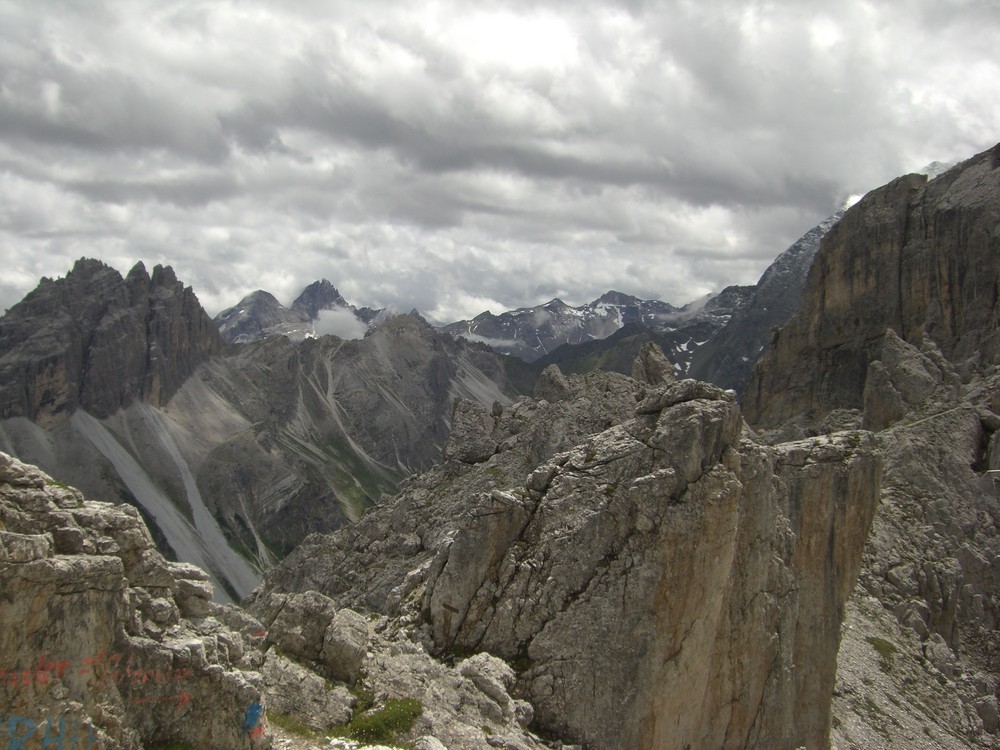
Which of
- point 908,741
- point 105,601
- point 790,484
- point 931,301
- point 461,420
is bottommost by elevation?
point 908,741

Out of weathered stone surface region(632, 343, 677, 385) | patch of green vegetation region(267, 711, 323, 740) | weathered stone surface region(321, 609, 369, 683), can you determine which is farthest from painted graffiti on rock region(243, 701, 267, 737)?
weathered stone surface region(632, 343, 677, 385)

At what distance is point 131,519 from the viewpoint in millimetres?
24516

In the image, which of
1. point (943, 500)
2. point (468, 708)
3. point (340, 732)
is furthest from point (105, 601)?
point (943, 500)

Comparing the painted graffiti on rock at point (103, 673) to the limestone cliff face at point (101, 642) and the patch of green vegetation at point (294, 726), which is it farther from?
the patch of green vegetation at point (294, 726)

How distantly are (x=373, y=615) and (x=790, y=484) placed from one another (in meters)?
25.7

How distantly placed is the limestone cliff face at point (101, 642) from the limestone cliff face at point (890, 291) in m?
111

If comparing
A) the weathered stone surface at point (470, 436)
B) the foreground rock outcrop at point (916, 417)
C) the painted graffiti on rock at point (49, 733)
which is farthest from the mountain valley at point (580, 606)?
the weathered stone surface at point (470, 436)

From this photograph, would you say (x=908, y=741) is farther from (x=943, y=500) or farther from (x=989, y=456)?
(x=989, y=456)

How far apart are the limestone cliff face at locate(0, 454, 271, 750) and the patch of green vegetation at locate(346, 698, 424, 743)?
140 inches

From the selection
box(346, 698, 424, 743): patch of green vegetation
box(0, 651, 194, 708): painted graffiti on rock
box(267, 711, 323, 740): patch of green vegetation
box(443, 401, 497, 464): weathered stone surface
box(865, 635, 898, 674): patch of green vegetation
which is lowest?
box(267, 711, 323, 740): patch of green vegetation

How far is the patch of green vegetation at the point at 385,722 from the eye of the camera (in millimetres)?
27062

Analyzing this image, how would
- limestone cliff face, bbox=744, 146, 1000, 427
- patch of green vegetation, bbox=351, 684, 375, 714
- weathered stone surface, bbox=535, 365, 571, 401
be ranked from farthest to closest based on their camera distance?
limestone cliff face, bbox=744, 146, 1000, 427, weathered stone surface, bbox=535, 365, 571, 401, patch of green vegetation, bbox=351, 684, 375, 714

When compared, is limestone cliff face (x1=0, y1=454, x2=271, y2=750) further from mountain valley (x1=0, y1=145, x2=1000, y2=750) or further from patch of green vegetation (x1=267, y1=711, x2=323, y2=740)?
patch of green vegetation (x1=267, y1=711, x2=323, y2=740)

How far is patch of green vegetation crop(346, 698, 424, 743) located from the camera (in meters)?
27.1
